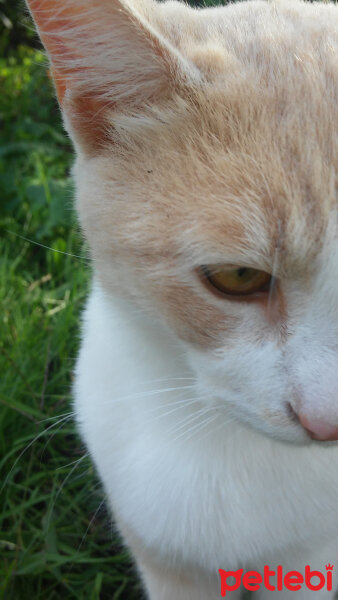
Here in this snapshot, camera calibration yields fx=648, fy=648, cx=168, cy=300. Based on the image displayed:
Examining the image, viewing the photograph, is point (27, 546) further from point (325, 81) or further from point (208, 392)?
point (325, 81)

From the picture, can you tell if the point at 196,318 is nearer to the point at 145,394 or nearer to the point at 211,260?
the point at 211,260

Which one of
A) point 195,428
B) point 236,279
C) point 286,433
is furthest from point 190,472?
point 236,279

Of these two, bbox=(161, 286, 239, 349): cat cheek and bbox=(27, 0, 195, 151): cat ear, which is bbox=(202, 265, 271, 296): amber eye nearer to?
bbox=(161, 286, 239, 349): cat cheek

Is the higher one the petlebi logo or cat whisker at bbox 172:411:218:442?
cat whisker at bbox 172:411:218:442

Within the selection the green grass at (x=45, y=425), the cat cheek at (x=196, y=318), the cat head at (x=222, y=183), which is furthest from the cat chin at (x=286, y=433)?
the green grass at (x=45, y=425)

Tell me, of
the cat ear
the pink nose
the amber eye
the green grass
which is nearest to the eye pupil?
the amber eye

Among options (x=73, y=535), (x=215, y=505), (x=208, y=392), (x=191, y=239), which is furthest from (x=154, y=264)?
(x=73, y=535)

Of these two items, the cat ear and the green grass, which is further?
the green grass
